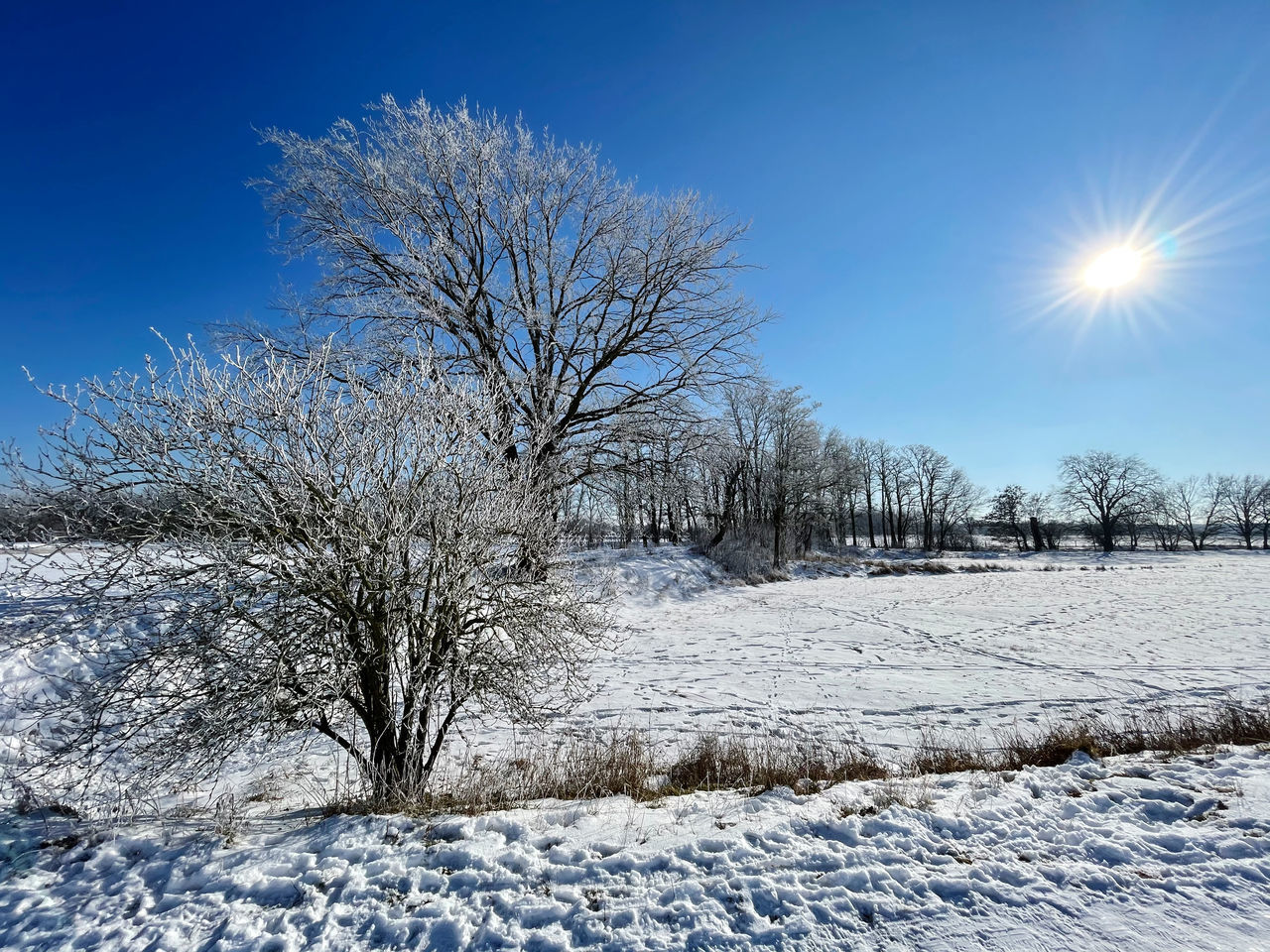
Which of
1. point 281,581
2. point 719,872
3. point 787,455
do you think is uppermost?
point 787,455

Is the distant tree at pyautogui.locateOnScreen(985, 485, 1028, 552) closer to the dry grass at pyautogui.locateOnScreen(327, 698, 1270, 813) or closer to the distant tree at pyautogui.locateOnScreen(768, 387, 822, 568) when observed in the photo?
the distant tree at pyautogui.locateOnScreen(768, 387, 822, 568)

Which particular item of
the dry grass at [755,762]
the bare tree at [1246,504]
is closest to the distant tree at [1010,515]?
the bare tree at [1246,504]

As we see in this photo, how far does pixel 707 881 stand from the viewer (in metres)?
2.82

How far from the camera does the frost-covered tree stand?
3309 millimetres

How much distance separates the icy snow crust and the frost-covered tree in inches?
27.3

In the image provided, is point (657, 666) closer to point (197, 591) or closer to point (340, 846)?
point (340, 846)

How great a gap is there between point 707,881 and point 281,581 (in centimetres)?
327

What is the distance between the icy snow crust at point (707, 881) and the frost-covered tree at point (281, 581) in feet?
2.27

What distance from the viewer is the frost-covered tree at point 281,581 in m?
3.31

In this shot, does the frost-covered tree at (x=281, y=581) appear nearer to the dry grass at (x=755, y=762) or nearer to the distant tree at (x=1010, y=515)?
the dry grass at (x=755, y=762)

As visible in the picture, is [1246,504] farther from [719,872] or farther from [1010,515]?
[719,872]

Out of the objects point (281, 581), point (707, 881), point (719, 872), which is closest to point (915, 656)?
point (719, 872)

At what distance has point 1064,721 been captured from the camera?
248 inches

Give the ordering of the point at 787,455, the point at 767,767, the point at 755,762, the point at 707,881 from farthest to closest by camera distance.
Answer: the point at 787,455 → the point at 755,762 → the point at 767,767 → the point at 707,881
